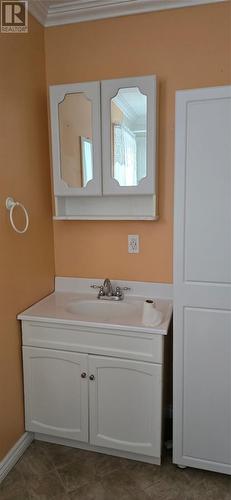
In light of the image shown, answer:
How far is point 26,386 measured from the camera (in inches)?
80.4

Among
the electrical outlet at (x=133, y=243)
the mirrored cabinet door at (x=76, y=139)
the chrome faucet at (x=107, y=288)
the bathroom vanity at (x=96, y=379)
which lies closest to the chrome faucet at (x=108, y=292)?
the chrome faucet at (x=107, y=288)

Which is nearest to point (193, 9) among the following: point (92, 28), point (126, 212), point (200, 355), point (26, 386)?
point (92, 28)

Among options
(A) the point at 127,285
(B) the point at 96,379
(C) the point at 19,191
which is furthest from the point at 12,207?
(B) the point at 96,379

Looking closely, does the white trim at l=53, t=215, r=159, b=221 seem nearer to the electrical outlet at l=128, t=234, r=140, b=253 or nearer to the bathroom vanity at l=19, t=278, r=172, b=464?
the electrical outlet at l=128, t=234, r=140, b=253

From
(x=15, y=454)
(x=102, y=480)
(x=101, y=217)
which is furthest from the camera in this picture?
(x=101, y=217)

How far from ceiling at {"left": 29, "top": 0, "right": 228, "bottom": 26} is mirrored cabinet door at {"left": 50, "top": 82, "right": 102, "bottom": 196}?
0.43 metres

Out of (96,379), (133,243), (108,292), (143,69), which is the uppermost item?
(143,69)

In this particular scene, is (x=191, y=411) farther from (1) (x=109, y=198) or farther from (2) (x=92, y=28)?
(2) (x=92, y=28)

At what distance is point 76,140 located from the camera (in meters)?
2.14

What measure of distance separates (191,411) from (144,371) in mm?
299

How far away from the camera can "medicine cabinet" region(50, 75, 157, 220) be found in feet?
6.57

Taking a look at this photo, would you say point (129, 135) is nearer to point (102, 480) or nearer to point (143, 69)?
point (143, 69)

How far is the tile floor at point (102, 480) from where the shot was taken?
5.72ft

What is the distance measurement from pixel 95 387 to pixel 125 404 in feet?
0.59
